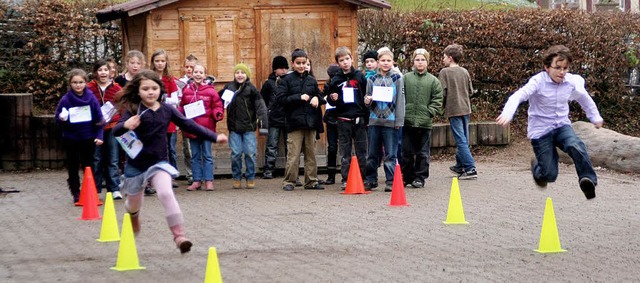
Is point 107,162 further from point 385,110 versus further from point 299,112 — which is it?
point 385,110

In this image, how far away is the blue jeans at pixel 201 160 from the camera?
15539 millimetres

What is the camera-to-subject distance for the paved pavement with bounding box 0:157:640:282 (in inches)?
354

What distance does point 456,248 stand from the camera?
1019cm

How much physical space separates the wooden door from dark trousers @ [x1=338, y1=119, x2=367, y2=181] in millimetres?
2173

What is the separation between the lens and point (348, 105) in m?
15.4

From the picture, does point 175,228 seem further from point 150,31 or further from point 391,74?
point 150,31

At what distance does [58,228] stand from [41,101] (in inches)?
329

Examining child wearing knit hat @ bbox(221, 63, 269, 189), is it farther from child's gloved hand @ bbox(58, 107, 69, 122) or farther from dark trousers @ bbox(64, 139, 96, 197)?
child's gloved hand @ bbox(58, 107, 69, 122)

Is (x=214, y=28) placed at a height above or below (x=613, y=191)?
above

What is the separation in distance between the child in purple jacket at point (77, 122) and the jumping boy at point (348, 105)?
3.24 m

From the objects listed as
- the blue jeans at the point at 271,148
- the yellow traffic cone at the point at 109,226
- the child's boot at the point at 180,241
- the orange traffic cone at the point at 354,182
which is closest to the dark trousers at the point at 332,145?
the orange traffic cone at the point at 354,182

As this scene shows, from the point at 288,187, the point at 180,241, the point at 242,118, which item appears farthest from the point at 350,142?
the point at 180,241

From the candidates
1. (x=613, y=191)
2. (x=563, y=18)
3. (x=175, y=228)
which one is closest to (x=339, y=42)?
(x=613, y=191)

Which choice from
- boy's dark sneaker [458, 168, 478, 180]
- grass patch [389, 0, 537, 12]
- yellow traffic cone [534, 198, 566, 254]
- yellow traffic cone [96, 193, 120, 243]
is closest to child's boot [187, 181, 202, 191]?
boy's dark sneaker [458, 168, 478, 180]
